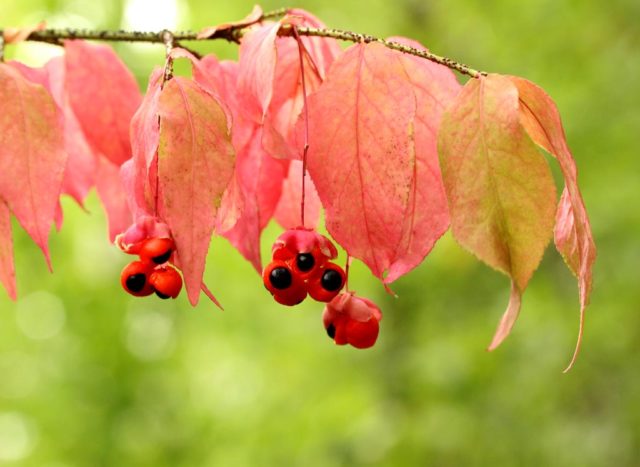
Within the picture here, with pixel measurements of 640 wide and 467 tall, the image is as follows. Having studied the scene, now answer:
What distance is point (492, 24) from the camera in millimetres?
4555

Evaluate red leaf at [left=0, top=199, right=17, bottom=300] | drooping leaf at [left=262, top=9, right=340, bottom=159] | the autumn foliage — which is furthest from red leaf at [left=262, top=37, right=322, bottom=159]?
red leaf at [left=0, top=199, right=17, bottom=300]

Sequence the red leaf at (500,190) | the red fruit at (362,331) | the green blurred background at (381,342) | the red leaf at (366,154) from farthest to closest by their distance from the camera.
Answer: the green blurred background at (381,342) < the red fruit at (362,331) < the red leaf at (366,154) < the red leaf at (500,190)

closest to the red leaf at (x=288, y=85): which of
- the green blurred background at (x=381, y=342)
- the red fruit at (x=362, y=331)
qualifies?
the red fruit at (x=362, y=331)

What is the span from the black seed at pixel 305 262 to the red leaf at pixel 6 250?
415 millimetres

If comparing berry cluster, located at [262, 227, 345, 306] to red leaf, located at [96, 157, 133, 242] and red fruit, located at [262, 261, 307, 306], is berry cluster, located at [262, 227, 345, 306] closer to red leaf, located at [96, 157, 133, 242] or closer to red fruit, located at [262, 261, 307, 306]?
red fruit, located at [262, 261, 307, 306]

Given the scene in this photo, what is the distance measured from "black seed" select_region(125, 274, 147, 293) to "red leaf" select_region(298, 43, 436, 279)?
0.90ft

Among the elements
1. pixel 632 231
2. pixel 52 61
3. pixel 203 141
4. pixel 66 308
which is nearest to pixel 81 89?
pixel 52 61

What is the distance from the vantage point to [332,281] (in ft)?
3.90

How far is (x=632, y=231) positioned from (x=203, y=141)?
330cm

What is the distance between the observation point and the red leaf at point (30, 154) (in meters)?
1.25

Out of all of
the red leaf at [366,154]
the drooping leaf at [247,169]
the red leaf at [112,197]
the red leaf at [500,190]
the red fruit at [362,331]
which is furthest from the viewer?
the red leaf at [112,197]

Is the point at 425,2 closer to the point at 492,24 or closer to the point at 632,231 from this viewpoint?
the point at 492,24

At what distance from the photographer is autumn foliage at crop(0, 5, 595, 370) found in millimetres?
1080

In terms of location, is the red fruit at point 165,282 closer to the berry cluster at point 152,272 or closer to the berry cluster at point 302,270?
the berry cluster at point 152,272
